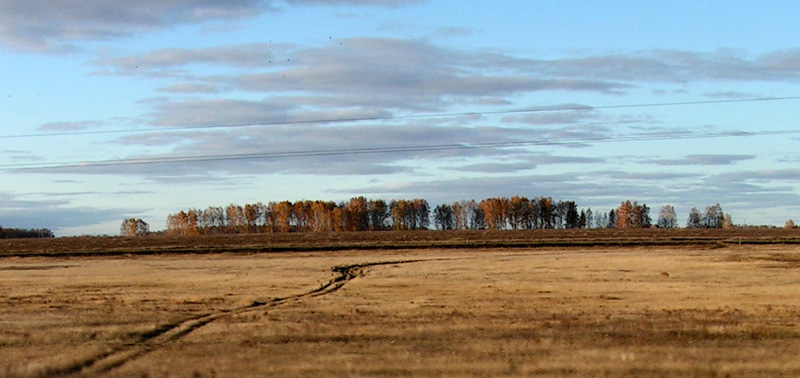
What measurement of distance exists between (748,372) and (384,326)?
36.8 feet

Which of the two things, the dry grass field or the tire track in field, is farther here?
the dry grass field

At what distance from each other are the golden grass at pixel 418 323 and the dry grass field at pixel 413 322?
0.24ft

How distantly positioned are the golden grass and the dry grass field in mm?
73

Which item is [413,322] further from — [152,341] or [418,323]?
[152,341]

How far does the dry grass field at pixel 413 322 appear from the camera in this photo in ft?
70.1

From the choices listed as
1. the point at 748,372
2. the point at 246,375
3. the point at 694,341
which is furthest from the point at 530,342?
the point at 246,375

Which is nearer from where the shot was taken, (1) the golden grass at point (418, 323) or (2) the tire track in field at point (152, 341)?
(2) the tire track in field at point (152, 341)

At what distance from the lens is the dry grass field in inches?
841

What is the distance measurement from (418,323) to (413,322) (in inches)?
12.6

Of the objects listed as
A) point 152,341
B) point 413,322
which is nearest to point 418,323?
point 413,322

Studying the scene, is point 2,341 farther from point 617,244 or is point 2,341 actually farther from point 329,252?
point 617,244

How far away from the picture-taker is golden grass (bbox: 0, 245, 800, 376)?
2134 cm

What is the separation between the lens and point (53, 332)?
27578mm

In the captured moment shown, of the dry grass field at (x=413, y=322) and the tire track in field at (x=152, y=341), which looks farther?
the dry grass field at (x=413, y=322)
